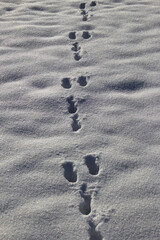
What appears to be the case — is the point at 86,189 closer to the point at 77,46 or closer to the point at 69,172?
the point at 69,172

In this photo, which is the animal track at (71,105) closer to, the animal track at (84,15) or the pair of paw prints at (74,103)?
the pair of paw prints at (74,103)

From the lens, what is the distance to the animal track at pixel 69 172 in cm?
218

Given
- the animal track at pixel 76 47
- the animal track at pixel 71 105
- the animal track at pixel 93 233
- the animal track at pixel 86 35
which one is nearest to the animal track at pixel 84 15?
the animal track at pixel 86 35

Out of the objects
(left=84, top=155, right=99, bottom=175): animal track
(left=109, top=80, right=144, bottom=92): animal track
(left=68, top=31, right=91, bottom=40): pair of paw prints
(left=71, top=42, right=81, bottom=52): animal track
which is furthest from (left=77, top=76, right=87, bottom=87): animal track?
(left=84, top=155, right=99, bottom=175): animal track

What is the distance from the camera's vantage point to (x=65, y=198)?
6.70ft

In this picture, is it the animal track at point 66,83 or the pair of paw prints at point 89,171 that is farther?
the animal track at point 66,83

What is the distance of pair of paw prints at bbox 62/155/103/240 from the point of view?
6.17 ft

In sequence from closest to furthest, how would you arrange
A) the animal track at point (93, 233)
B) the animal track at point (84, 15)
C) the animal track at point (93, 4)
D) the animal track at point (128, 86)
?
the animal track at point (93, 233) → the animal track at point (128, 86) → the animal track at point (84, 15) → the animal track at point (93, 4)

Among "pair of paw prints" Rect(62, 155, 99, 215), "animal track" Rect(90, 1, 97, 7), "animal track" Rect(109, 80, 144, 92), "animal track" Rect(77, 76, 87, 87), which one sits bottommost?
"pair of paw prints" Rect(62, 155, 99, 215)

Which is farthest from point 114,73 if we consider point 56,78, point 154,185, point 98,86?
point 154,185

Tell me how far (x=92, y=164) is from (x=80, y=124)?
409 millimetres

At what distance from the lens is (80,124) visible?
259 centimetres

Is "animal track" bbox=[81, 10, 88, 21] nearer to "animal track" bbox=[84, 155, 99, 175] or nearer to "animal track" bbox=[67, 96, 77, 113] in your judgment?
"animal track" bbox=[67, 96, 77, 113]

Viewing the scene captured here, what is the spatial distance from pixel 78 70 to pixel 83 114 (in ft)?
1.97
